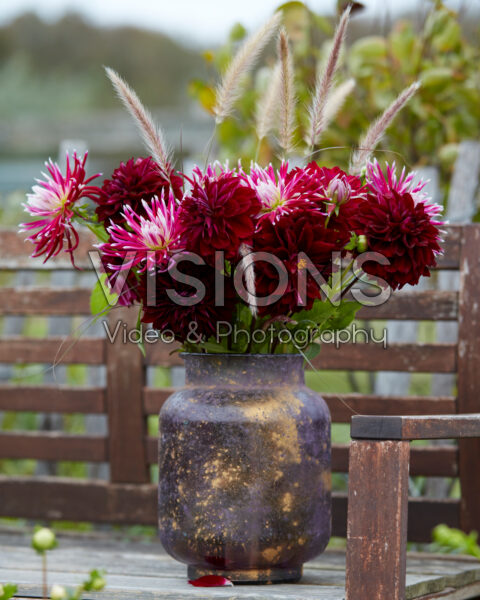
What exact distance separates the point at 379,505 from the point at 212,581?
354 millimetres

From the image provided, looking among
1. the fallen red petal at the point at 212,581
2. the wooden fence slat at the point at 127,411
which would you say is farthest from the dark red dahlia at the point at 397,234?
the wooden fence slat at the point at 127,411

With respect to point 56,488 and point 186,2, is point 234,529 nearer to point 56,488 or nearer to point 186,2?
point 56,488

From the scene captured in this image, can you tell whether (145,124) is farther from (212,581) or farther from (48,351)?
(48,351)

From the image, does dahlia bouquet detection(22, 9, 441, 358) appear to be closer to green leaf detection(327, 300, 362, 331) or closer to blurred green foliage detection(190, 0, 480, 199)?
green leaf detection(327, 300, 362, 331)

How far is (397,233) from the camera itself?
51.4 inches

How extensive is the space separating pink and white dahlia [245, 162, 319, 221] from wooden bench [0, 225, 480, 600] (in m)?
0.66

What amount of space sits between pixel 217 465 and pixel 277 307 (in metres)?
0.28

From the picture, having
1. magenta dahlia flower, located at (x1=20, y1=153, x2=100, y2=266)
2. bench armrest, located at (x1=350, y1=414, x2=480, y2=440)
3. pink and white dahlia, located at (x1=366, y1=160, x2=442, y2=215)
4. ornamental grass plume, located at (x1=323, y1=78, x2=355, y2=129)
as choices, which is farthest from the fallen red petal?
ornamental grass plume, located at (x1=323, y1=78, x2=355, y2=129)

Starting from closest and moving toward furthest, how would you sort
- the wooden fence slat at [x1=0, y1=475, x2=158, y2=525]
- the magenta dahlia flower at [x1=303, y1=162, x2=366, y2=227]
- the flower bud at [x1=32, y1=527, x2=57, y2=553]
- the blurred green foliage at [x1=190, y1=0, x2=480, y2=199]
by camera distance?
1. the flower bud at [x1=32, y1=527, x2=57, y2=553]
2. the magenta dahlia flower at [x1=303, y1=162, x2=366, y2=227]
3. the wooden fence slat at [x1=0, y1=475, x2=158, y2=525]
4. the blurred green foliage at [x1=190, y1=0, x2=480, y2=199]

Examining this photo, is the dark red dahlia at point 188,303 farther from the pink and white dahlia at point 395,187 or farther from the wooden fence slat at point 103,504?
the wooden fence slat at point 103,504

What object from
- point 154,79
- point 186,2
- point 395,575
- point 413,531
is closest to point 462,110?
point 413,531

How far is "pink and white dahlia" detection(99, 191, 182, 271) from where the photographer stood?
1.31 m

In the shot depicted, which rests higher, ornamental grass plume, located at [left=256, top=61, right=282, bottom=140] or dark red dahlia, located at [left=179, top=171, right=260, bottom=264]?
ornamental grass plume, located at [left=256, top=61, right=282, bottom=140]

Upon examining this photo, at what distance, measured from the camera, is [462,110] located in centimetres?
271
